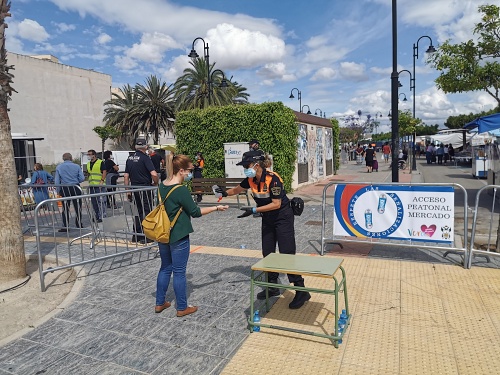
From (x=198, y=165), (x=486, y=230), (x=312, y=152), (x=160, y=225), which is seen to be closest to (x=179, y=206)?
(x=160, y=225)

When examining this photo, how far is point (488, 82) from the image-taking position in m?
10.6

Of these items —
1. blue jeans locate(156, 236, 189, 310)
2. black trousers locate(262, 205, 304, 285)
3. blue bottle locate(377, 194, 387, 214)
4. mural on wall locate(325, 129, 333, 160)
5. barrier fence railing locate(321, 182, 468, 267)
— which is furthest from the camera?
mural on wall locate(325, 129, 333, 160)

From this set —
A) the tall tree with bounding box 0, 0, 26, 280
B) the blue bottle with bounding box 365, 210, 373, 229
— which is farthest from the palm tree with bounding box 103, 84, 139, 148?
the blue bottle with bounding box 365, 210, 373, 229

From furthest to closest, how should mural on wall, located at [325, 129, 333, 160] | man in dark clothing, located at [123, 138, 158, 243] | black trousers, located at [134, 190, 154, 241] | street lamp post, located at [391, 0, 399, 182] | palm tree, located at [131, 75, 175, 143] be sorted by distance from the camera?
palm tree, located at [131, 75, 175, 143] → mural on wall, located at [325, 129, 333, 160] → street lamp post, located at [391, 0, 399, 182] → man in dark clothing, located at [123, 138, 158, 243] → black trousers, located at [134, 190, 154, 241]

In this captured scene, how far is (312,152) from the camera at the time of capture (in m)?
18.0

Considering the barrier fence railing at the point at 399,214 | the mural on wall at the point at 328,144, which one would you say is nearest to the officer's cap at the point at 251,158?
the barrier fence railing at the point at 399,214

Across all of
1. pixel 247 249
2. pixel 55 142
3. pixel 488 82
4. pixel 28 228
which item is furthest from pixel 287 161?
pixel 55 142

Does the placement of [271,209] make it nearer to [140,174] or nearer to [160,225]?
[160,225]

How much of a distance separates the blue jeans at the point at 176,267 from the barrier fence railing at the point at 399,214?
2.94 m

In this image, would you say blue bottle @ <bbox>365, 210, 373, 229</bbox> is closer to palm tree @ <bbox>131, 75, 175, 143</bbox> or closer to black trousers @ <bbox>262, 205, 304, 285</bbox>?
black trousers @ <bbox>262, 205, 304, 285</bbox>

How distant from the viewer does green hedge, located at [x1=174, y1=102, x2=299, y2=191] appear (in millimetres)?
13766

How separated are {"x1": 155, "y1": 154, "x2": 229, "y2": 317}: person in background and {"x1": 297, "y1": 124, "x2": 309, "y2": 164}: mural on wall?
12075 millimetres

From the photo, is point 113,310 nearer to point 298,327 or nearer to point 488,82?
point 298,327

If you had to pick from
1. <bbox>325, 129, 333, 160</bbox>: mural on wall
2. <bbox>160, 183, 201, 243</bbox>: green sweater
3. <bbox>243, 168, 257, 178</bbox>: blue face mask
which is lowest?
<bbox>160, 183, 201, 243</bbox>: green sweater
